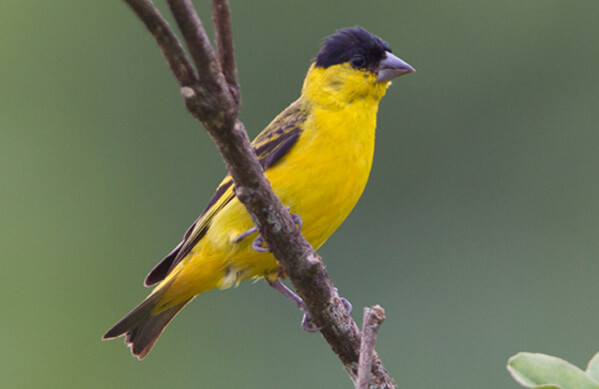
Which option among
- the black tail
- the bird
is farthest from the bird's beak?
the black tail

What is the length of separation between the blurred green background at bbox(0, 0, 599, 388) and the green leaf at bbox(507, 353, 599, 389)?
12.6 feet

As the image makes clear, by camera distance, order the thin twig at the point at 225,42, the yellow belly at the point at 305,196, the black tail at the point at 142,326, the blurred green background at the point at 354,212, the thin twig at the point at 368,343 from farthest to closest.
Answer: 1. the blurred green background at the point at 354,212
2. the black tail at the point at 142,326
3. the yellow belly at the point at 305,196
4. the thin twig at the point at 368,343
5. the thin twig at the point at 225,42

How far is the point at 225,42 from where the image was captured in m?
1.99

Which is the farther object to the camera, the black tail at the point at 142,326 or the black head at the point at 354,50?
the black head at the point at 354,50

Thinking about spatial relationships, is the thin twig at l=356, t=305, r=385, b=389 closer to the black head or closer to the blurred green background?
the black head

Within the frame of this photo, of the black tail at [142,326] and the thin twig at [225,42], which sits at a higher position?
the thin twig at [225,42]

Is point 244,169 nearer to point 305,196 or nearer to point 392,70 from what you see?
point 305,196

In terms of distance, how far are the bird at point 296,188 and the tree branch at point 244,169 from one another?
51cm

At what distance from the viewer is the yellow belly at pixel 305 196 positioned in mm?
3666

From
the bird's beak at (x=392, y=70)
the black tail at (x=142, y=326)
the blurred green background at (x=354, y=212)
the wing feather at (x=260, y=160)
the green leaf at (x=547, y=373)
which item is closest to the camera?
the green leaf at (x=547, y=373)

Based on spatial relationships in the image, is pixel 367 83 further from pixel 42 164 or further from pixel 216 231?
pixel 42 164

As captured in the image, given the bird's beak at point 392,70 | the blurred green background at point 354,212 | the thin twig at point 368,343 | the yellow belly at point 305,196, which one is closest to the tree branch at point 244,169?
the thin twig at point 368,343

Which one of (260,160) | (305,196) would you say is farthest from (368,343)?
(260,160)

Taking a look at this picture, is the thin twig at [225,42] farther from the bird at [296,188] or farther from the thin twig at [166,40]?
the bird at [296,188]
